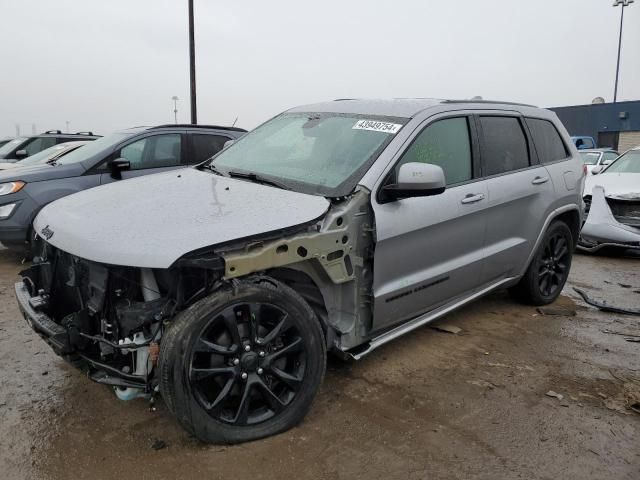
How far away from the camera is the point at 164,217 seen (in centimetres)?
271

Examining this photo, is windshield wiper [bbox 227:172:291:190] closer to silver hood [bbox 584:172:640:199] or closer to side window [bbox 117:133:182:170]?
side window [bbox 117:133:182:170]

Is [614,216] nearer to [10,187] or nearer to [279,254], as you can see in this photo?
[279,254]

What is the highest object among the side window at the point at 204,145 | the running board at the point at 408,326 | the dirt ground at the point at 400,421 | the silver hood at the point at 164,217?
the side window at the point at 204,145

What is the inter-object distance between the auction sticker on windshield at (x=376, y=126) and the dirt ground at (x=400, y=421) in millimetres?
1538

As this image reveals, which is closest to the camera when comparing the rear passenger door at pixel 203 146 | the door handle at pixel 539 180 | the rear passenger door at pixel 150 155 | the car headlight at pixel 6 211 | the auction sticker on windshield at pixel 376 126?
the auction sticker on windshield at pixel 376 126

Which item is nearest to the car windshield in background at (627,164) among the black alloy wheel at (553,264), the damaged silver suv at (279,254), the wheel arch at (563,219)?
the wheel arch at (563,219)

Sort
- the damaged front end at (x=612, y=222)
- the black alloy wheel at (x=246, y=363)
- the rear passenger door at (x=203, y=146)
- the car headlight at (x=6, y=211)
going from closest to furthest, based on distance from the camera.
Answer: the black alloy wheel at (x=246, y=363) < the car headlight at (x=6, y=211) < the damaged front end at (x=612, y=222) < the rear passenger door at (x=203, y=146)

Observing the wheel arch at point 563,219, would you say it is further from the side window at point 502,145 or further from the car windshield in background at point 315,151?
the car windshield in background at point 315,151

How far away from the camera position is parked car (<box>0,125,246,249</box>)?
586 cm

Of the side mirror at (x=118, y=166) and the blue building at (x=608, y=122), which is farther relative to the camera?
the blue building at (x=608, y=122)

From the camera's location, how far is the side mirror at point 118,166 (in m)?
6.21

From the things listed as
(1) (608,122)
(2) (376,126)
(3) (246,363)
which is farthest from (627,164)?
(1) (608,122)

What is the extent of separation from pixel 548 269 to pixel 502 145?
1.36m

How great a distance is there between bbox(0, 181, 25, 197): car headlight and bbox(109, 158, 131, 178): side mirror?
3.09ft
